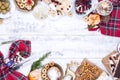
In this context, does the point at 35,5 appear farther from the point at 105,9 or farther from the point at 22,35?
the point at 105,9

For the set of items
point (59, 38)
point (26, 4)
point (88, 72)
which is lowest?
point (88, 72)

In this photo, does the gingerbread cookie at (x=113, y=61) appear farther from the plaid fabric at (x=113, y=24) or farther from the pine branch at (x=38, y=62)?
the pine branch at (x=38, y=62)

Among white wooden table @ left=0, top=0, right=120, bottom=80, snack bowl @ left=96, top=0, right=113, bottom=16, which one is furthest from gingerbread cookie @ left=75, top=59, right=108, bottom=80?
snack bowl @ left=96, top=0, right=113, bottom=16

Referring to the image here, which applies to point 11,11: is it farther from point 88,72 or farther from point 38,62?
point 88,72

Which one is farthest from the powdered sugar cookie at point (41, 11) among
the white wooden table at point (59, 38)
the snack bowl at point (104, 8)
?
the snack bowl at point (104, 8)

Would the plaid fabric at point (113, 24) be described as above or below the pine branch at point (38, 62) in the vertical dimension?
above

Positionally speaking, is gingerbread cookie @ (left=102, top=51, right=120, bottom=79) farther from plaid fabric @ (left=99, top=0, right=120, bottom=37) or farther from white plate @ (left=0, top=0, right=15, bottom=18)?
white plate @ (left=0, top=0, right=15, bottom=18)

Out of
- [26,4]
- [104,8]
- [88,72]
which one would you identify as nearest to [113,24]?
[104,8]
